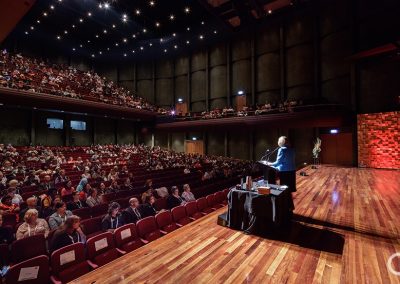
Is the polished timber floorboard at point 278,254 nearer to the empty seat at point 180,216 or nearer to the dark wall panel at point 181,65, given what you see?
the empty seat at point 180,216

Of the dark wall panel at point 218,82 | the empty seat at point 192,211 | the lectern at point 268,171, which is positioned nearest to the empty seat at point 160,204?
the empty seat at point 192,211

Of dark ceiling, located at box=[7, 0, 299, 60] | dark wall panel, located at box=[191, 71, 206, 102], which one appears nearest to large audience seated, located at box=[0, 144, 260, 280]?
dark ceiling, located at box=[7, 0, 299, 60]

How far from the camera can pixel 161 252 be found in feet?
9.16

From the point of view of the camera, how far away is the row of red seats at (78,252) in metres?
2.48

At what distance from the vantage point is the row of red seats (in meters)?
2.48

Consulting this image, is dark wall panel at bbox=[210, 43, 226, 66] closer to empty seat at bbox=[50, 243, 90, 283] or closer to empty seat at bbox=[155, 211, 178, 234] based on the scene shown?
empty seat at bbox=[155, 211, 178, 234]

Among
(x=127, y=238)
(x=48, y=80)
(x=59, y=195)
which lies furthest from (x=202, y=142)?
(x=127, y=238)

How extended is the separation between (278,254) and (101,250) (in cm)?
231

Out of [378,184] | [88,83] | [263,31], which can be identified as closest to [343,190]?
[378,184]

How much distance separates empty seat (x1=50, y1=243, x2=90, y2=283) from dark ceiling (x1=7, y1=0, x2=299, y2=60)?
444 inches

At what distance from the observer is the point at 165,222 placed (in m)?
4.13

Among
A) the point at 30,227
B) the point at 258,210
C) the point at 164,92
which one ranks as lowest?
the point at 30,227

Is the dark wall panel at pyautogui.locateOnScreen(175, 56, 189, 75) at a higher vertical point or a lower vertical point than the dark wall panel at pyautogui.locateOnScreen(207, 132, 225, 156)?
higher

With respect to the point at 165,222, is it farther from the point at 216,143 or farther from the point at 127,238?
the point at 216,143
